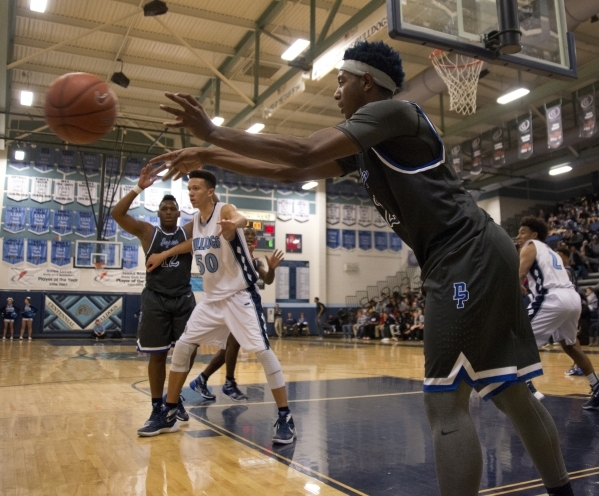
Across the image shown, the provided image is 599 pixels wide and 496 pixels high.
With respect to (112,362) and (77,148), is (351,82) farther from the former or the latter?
(77,148)

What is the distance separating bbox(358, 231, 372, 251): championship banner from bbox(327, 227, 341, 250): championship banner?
105cm

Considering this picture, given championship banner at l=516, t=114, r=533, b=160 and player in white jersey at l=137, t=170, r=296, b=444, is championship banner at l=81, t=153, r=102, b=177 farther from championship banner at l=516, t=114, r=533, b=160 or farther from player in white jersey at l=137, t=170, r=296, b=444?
player in white jersey at l=137, t=170, r=296, b=444

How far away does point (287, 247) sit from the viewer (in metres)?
23.1

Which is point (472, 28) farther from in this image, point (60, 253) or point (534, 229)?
point (60, 253)

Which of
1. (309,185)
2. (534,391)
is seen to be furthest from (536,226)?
(309,185)

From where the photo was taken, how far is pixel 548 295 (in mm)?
4652

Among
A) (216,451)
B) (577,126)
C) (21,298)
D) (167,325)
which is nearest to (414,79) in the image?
(577,126)

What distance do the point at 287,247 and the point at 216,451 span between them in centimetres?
1992

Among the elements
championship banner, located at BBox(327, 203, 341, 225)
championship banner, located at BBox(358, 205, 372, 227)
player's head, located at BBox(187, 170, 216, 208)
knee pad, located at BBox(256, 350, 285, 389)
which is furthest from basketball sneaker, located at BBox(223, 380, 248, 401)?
championship banner, located at BBox(358, 205, 372, 227)

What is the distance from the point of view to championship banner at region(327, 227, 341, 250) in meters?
24.1

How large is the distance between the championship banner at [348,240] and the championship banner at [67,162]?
11.5 metres

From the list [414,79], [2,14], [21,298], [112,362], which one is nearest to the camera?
[112,362]

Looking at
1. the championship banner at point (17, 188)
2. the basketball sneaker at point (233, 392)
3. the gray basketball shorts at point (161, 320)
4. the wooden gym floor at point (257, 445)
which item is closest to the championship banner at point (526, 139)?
the wooden gym floor at point (257, 445)

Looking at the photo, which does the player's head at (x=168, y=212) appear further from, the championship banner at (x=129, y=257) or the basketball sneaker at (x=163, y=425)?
the championship banner at (x=129, y=257)
